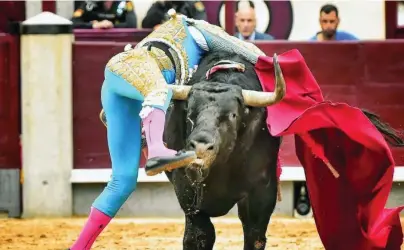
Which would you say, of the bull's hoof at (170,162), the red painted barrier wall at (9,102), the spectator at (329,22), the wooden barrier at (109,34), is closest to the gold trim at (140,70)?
the bull's hoof at (170,162)

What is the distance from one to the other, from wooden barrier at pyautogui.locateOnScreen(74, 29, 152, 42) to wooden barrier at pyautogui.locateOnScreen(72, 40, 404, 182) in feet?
2.34

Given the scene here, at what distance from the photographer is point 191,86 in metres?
5.46

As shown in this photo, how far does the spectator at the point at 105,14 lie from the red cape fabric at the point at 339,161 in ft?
13.5

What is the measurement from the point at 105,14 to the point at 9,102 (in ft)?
4.07

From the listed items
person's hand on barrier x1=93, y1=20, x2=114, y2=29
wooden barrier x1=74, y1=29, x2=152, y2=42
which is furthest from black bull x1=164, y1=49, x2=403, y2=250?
person's hand on barrier x1=93, y1=20, x2=114, y2=29

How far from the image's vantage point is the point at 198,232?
562 centimetres

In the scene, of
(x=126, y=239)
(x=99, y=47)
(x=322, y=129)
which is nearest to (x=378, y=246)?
(x=322, y=129)

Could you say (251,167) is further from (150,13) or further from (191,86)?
(150,13)

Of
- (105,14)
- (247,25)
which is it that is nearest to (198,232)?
(247,25)

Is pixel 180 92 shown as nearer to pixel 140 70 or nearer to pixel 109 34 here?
pixel 140 70

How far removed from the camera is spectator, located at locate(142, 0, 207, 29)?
9.55m

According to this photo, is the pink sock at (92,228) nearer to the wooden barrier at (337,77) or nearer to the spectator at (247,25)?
the wooden barrier at (337,77)

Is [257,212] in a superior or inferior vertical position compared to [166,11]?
inferior

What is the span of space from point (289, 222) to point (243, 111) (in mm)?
3236
